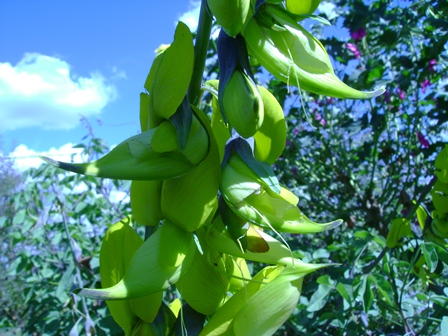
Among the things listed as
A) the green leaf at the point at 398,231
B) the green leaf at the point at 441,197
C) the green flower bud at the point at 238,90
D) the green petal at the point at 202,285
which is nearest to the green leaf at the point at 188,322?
the green petal at the point at 202,285

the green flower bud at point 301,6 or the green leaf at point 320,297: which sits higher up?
the green flower bud at point 301,6

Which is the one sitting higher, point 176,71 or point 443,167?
point 176,71

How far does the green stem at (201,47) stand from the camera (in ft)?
1.59

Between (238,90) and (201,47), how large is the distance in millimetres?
79

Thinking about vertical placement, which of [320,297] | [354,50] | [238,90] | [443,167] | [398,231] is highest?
[354,50]

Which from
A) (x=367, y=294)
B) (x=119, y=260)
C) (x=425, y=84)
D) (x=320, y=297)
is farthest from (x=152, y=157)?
(x=425, y=84)

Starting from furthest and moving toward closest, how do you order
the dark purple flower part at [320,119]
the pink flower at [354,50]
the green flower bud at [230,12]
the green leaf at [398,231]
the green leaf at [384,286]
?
1. the dark purple flower part at [320,119]
2. the pink flower at [354,50]
3. the green leaf at [398,231]
4. the green leaf at [384,286]
5. the green flower bud at [230,12]

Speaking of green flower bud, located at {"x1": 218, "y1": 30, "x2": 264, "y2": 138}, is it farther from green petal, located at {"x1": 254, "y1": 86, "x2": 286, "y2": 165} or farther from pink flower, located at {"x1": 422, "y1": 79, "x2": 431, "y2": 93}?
pink flower, located at {"x1": 422, "y1": 79, "x2": 431, "y2": 93}

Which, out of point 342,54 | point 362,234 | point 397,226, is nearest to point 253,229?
point 397,226

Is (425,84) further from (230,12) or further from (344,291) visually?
(230,12)

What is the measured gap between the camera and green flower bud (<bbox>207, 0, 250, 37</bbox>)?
0.42 m

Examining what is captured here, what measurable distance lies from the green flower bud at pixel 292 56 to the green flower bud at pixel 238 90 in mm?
16

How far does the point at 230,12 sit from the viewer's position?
429 mm

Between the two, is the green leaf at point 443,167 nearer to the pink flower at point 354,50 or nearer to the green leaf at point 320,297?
the green leaf at point 320,297
